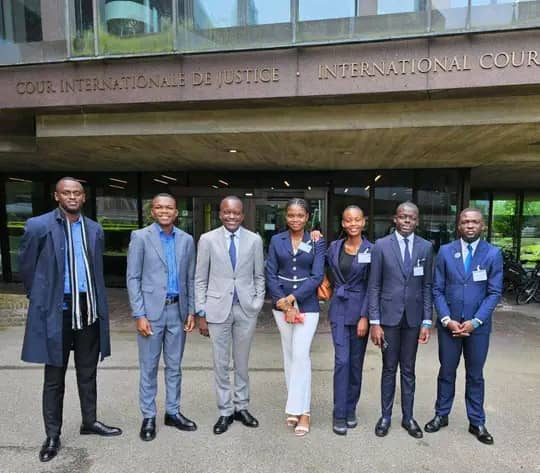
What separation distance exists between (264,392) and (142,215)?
6.84 metres

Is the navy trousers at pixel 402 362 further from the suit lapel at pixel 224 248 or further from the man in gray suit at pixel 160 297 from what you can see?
the man in gray suit at pixel 160 297

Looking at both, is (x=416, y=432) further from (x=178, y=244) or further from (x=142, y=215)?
(x=142, y=215)

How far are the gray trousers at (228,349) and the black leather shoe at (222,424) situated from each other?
4cm

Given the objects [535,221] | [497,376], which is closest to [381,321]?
[497,376]

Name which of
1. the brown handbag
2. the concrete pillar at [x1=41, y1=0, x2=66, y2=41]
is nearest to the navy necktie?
the brown handbag

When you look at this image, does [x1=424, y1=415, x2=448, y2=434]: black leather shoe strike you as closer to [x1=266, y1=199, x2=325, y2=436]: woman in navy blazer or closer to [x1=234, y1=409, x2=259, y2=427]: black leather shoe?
[x1=266, y1=199, x2=325, y2=436]: woman in navy blazer

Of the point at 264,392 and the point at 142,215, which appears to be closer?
the point at 264,392

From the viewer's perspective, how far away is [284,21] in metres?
4.68

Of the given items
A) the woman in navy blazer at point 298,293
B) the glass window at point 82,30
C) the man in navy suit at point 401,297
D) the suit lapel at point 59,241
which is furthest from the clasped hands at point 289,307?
the glass window at point 82,30

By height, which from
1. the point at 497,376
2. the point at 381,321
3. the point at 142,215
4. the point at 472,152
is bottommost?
the point at 497,376

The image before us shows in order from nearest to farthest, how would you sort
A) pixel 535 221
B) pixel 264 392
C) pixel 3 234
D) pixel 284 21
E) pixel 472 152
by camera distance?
pixel 264 392
pixel 284 21
pixel 472 152
pixel 3 234
pixel 535 221

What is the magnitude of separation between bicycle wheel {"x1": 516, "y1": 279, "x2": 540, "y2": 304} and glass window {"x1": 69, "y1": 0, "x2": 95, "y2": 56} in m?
9.51

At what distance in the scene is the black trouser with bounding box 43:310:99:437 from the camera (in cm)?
269

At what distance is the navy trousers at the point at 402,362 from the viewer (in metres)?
2.87
